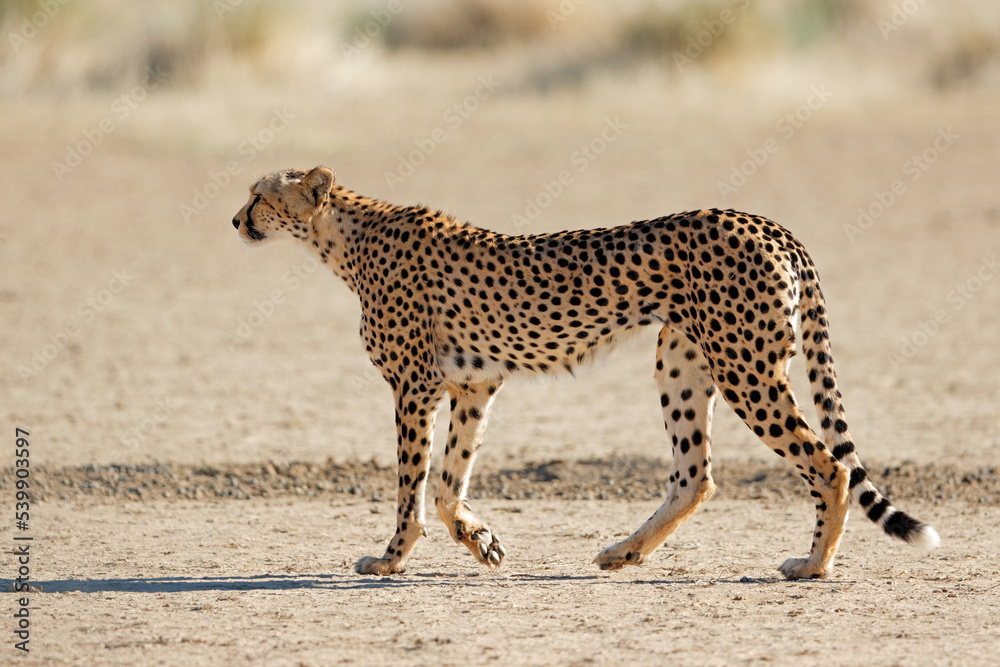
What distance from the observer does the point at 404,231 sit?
5922 millimetres

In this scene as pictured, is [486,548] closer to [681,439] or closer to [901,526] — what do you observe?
[681,439]

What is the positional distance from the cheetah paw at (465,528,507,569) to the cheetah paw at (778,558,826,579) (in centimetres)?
113

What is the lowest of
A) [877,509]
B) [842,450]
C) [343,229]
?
[877,509]

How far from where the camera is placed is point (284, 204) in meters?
6.16

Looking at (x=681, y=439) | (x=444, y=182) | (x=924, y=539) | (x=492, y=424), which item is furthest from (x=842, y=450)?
(x=444, y=182)

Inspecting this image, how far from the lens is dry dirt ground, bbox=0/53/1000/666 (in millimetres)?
4863

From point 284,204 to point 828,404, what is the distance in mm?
2533

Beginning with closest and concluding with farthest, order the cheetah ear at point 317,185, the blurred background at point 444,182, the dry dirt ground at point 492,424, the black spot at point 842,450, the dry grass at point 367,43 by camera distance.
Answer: the dry dirt ground at point 492,424, the black spot at point 842,450, the cheetah ear at point 317,185, the blurred background at point 444,182, the dry grass at point 367,43

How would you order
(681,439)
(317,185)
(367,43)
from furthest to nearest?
(367,43), (317,185), (681,439)

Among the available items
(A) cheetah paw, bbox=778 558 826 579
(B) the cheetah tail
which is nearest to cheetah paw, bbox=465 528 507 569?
(A) cheetah paw, bbox=778 558 826 579

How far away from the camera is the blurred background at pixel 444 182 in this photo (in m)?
8.81

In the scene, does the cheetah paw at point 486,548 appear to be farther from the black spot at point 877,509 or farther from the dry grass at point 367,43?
the dry grass at point 367,43

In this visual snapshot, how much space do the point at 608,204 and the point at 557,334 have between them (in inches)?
342

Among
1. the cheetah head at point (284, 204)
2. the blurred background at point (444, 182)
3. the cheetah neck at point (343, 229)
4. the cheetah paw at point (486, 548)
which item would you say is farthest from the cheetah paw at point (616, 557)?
the blurred background at point (444, 182)
